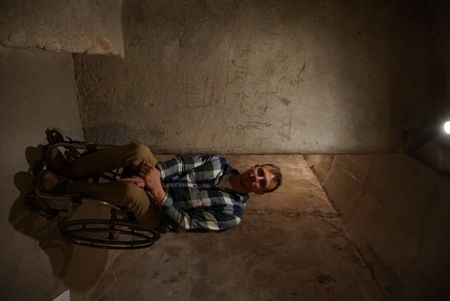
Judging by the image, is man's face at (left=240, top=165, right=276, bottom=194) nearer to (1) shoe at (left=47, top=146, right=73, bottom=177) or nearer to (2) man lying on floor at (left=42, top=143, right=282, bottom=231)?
(2) man lying on floor at (left=42, top=143, right=282, bottom=231)

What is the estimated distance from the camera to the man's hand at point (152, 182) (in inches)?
112

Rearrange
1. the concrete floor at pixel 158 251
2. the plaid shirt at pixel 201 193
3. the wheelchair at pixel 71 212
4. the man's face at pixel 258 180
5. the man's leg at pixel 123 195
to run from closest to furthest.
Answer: the wheelchair at pixel 71 212, the man's leg at pixel 123 195, the concrete floor at pixel 158 251, the plaid shirt at pixel 201 193, the man's face at pixel 258 180

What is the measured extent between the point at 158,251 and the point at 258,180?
2134mm

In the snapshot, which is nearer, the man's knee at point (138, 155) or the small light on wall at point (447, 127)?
the man's knee at point (138, 155)

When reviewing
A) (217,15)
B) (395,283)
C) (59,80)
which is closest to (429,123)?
(395,283)

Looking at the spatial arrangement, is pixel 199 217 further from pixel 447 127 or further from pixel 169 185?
pixel 447 127

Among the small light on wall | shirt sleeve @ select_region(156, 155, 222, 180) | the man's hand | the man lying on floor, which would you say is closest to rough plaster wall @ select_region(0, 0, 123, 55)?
the man lying on floor

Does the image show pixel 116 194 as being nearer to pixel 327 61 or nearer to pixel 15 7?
pixel 15 7

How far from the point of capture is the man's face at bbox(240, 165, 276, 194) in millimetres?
3277

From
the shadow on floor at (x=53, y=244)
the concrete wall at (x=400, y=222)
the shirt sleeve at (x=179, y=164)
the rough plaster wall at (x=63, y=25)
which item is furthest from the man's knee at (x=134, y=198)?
the concrete wall at (x=400, y=222)

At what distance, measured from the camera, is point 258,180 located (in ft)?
10.8

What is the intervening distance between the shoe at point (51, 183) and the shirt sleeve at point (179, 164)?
787mm

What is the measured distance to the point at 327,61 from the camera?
3525mm

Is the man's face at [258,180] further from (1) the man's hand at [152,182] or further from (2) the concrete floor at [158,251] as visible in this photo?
(2) the concrete floor at [158,251]
